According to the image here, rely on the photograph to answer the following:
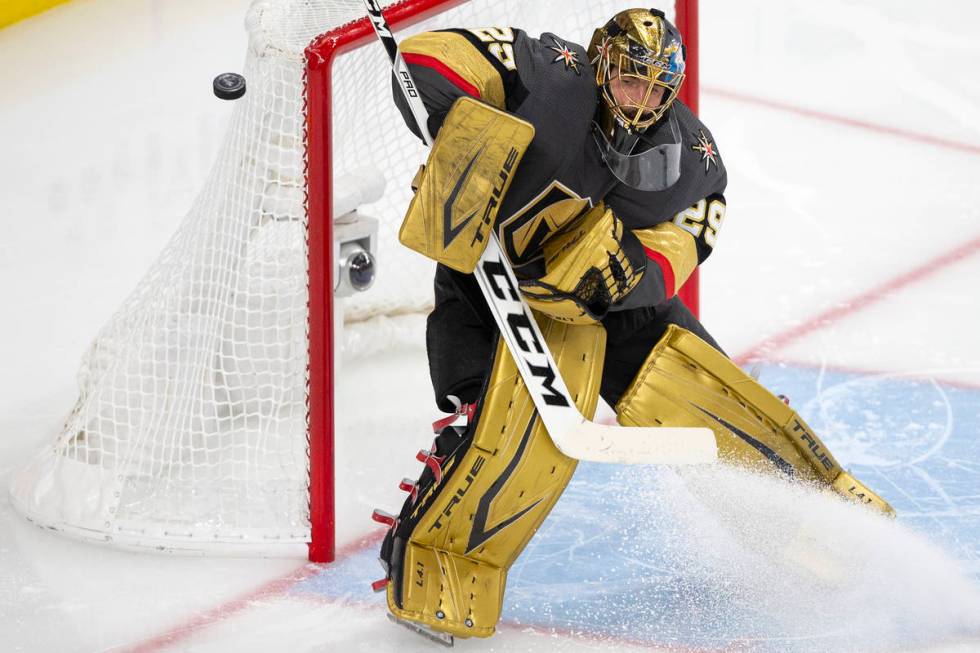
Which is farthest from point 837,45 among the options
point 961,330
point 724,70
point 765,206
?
point 961,330

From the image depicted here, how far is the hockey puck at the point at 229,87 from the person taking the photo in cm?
253

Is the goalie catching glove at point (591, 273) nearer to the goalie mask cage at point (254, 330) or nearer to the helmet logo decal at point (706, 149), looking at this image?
the helmet logo decal at point (706, 149)

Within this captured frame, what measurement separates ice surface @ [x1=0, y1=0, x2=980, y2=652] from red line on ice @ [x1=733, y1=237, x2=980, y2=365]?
0.01m

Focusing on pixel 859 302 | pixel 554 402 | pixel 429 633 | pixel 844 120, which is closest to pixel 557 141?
pixel 554 402

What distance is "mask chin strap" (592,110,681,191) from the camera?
2400 mm

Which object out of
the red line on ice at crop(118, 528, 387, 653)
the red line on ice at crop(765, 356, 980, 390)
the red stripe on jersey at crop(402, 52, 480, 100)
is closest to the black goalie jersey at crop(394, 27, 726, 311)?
the red stripe on jersey at crop(402, 52, 480, 100)

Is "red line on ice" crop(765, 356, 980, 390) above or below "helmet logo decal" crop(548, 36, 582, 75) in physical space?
below

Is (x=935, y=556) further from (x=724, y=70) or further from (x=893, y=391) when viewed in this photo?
(x=724, y=70)

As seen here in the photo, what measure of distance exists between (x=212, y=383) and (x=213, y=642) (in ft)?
1.63

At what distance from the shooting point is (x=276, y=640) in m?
2.60

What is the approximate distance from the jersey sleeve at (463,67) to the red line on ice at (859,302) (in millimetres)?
1440

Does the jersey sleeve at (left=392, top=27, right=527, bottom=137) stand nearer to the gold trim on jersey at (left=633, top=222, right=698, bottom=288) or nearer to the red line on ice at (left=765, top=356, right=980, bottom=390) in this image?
the gold trim on jersey at (left=633, top=222, right=698, bottom=288)

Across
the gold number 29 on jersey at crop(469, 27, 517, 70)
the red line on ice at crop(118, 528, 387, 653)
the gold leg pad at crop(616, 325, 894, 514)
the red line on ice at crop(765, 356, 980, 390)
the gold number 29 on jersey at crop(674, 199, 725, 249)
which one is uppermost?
the gold number 29 on jersey at crop(469, 27, 517, 70)

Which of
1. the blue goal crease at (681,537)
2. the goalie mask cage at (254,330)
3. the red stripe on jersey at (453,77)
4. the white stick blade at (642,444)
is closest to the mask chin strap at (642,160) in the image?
the red stripe on jersey at (453,77)
